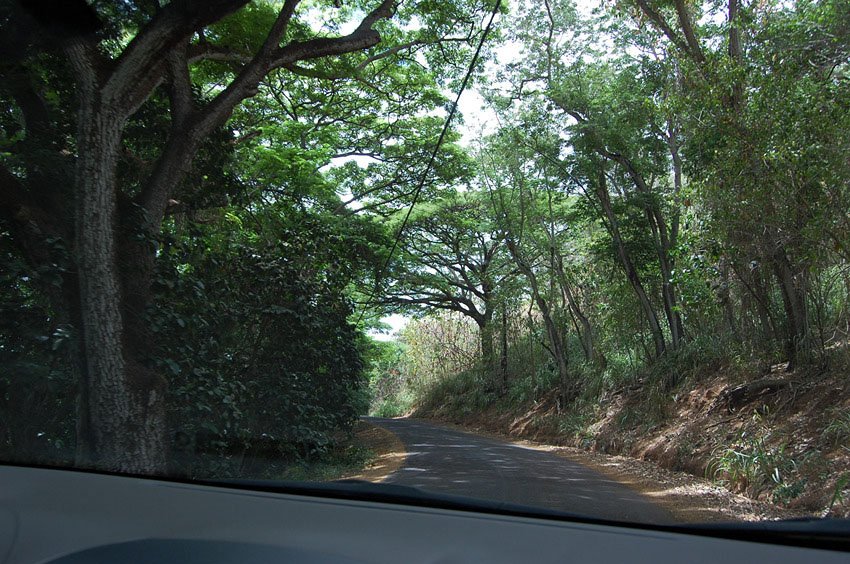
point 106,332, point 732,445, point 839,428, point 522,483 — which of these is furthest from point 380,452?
point 839,428

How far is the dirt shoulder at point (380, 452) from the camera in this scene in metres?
8.18

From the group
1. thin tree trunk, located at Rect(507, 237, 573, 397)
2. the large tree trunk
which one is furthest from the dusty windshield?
thin tree trunk, located at Rect(507, 237, 573, 397)

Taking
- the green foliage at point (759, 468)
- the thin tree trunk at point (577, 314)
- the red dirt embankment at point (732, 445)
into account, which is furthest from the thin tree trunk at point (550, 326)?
the green foliage at point (759, 468)

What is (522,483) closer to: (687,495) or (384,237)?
(687,495)

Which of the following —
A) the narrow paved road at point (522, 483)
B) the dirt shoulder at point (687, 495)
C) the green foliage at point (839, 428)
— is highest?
the green foliage at point (839, 428)

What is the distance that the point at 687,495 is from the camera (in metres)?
6.82

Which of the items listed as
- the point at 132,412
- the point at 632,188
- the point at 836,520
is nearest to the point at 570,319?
the point at 632,188

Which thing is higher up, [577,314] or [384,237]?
[384,237]

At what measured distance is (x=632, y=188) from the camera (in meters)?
15.3

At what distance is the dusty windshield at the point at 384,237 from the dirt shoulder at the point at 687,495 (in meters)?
0.07

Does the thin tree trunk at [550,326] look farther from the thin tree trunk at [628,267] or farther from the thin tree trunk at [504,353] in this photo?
the thin tree trunk at [628,267]

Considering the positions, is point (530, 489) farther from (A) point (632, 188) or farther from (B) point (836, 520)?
(A) point (632, 188)

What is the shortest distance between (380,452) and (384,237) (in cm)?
627

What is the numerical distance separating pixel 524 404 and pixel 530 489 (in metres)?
14.7
